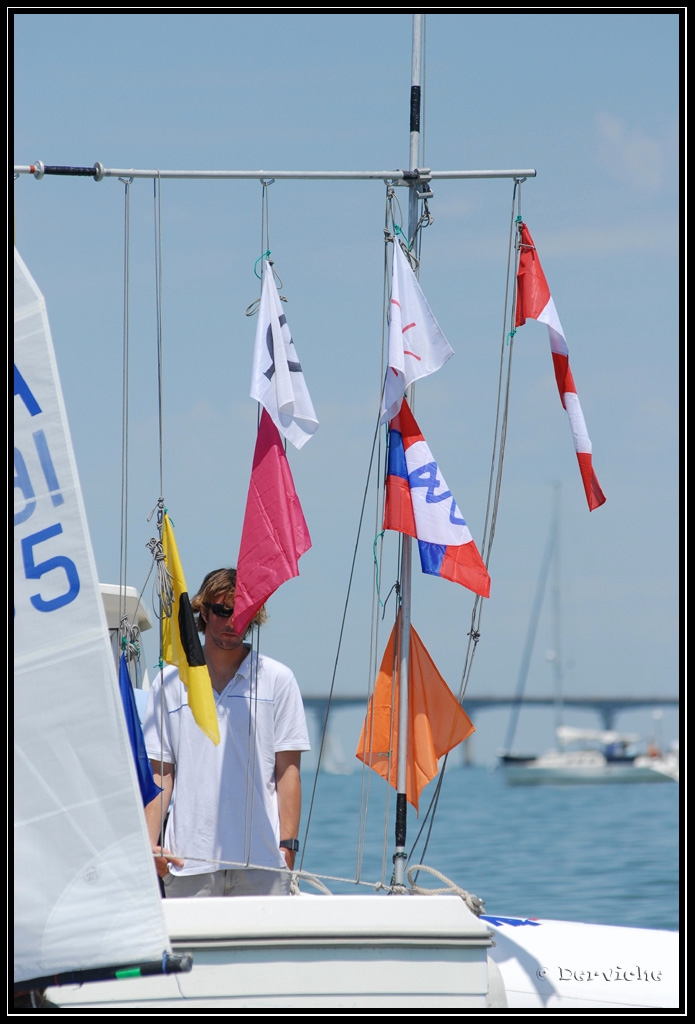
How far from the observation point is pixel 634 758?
194ft

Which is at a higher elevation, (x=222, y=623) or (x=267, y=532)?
(x=267, y=532)

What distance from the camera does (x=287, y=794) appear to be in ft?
15.3

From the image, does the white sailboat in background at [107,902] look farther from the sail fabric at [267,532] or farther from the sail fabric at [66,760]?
the sail fabric at [267,532]

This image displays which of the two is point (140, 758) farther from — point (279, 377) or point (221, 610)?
point (279, 377)

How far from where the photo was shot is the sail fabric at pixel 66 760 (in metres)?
3.84

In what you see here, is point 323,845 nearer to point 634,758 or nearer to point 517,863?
point 517,863

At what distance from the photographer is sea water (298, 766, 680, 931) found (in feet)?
42.0

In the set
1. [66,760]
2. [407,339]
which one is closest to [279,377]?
[407,339]

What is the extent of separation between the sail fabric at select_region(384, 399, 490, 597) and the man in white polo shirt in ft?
2.80

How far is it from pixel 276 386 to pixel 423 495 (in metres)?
0.76

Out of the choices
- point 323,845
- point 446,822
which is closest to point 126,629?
point 323,845

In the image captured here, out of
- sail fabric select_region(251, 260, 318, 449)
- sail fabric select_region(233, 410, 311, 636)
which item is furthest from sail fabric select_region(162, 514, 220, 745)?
sail fabric select_region(251, 260, 318, 449)

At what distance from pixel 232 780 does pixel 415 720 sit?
0.99 m

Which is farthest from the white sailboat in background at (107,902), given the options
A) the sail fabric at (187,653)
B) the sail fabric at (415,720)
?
the sail fabric at (415,720)
